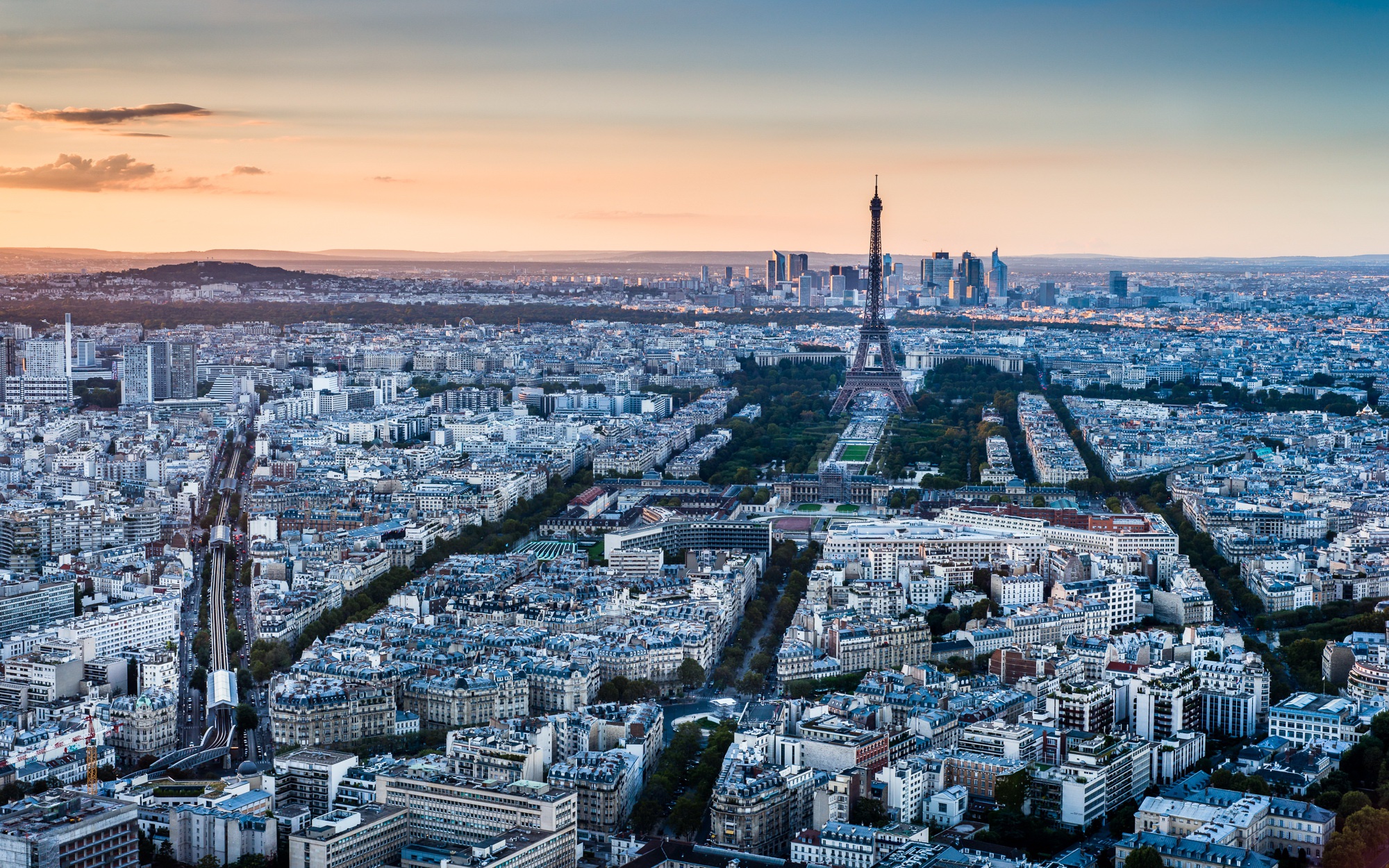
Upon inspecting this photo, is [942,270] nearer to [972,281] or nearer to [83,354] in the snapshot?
[972,281]

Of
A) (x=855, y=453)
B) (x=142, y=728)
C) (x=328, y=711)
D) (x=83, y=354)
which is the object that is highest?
(x=83, y=354)

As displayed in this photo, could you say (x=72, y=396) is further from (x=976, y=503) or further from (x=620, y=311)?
(x=620, y=311)

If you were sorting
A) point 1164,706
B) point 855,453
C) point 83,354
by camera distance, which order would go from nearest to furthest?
point 1164,706, point 855,453, point 83,354

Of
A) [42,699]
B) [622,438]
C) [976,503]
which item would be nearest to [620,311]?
[622,438]

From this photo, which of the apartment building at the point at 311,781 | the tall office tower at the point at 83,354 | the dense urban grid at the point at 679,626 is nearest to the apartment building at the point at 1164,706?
the dense urban grid at the point at 679,626

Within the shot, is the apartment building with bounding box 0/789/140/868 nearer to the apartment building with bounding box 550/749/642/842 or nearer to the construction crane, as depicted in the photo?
the construction crane

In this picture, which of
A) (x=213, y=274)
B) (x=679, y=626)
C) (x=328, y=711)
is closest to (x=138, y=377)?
(x=679, y=626)
